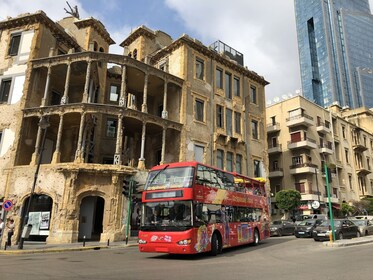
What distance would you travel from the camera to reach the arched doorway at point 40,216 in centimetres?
2067

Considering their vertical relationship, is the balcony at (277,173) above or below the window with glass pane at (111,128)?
below

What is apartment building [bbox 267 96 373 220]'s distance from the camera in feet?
133

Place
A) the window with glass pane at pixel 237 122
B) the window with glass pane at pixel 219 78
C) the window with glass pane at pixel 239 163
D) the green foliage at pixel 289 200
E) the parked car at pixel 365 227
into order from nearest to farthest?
the parked car at pixel 365 227
the window with glass pane at pixel 239 163
the window with glass pane at pixel 219 78
the window with glass pane at pixel 237 122
the green foliage at pixel 289 200

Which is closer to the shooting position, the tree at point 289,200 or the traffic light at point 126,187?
the traffic light at point 126,187

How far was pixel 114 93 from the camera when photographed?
30.4m

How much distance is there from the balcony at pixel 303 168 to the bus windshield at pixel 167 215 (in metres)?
31.3

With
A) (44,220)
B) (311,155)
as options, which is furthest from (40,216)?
(311,155)

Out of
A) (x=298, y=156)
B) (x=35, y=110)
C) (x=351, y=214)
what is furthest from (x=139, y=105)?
(x=351, y=214)

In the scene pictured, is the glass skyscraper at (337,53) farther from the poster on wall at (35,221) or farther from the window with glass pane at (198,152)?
the poster on wall at (35,221)

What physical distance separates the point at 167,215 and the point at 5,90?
19357mm

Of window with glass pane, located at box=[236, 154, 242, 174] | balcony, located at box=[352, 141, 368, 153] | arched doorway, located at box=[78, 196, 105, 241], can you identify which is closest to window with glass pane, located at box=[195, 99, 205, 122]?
window with glass pane, located at box=[236, 154, 242, 174]

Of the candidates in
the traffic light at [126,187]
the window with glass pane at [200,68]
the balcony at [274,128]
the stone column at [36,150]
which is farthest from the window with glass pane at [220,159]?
the balcony at [274,128]

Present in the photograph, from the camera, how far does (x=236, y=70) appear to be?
32438 millimetres

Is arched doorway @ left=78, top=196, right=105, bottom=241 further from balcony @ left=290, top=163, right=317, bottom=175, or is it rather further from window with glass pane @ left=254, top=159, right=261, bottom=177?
balcony @ left=290, top=163, right=317, bottom=175
